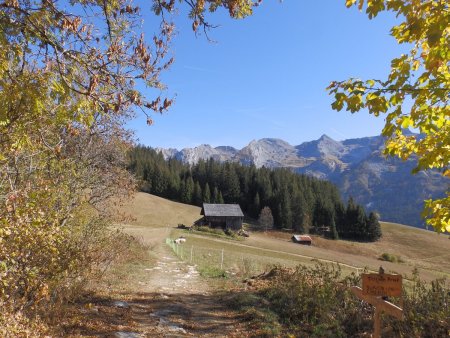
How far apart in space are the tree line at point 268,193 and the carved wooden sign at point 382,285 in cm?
8713

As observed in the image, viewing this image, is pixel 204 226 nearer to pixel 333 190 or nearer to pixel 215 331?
pixel 333 190

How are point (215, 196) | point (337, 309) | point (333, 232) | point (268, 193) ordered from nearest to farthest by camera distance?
point (337, 309), point (333, 232), point (215, 196), point (268, 193)

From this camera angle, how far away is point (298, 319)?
10.7 metres

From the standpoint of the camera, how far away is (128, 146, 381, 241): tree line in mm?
96188

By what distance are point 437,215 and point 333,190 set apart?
116494 mm

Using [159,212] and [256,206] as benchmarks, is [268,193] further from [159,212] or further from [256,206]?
[159,212]

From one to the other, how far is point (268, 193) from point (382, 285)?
103 meters

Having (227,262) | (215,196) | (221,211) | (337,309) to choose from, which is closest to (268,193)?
(215,196)

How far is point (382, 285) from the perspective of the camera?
6.46 metres

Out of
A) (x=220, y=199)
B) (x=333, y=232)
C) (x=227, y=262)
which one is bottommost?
(x=227, y=262)

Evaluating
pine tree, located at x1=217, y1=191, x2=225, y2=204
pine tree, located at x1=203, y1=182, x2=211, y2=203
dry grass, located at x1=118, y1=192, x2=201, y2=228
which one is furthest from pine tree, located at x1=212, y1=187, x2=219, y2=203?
dry grass, located at x1=118, y1=192, x2=201, y2=228

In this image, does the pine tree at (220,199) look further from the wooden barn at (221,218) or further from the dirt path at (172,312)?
the dirt path at (172,312)

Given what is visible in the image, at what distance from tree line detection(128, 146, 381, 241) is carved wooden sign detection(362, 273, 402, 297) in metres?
87.1

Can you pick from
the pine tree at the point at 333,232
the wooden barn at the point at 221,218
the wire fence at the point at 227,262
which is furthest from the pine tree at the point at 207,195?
the wire fence at the point at 227,262
